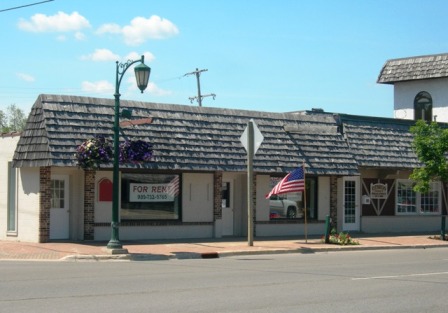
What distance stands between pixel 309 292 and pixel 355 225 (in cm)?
1722

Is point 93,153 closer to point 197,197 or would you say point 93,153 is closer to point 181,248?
point 181,248

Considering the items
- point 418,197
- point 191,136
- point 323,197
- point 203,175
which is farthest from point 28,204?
point 418,197

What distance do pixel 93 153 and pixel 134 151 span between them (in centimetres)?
121

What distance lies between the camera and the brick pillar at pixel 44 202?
890 inches

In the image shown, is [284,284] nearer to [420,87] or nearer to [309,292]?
[309,292]

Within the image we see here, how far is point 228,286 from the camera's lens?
13750 millimetres

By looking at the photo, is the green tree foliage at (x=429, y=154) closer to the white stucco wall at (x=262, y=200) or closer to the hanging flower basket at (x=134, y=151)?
the white stucco wall at (x=262, y=200)

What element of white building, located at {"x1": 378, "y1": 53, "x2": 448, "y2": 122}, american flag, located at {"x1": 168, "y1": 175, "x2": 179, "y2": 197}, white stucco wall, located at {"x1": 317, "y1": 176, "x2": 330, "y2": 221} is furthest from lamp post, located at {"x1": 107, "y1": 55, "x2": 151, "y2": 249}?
white building, located at {"x1": 378, "y1": 53, "x2": 448, "y2": 122}

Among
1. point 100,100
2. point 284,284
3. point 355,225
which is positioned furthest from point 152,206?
point 284,284

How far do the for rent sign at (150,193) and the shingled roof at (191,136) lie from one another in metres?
1.11

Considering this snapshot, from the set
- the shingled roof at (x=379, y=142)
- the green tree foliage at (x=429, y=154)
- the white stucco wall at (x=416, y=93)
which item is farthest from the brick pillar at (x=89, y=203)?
the white stucco wall at (x=416, y=93)

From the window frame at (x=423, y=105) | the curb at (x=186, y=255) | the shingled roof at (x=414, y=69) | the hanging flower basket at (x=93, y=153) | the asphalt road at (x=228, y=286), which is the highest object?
the shingled roof at (x=414, y=69)

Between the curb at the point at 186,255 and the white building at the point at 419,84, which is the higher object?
the white building at the point at 419,84

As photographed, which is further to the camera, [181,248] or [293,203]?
[293,203]
